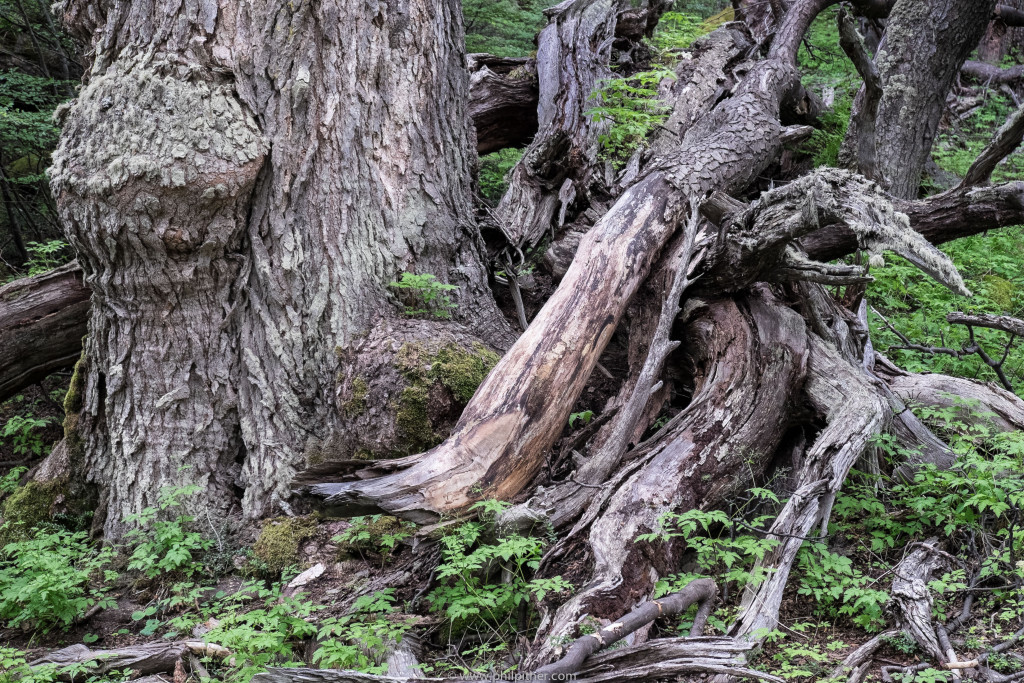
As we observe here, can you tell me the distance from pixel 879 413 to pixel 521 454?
75.6 inches

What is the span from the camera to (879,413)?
3.71m

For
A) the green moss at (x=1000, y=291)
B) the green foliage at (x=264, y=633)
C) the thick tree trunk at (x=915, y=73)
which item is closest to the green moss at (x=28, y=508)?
the green foliage at (x=264, y=633)

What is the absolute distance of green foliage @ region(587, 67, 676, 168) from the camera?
20.1 ft

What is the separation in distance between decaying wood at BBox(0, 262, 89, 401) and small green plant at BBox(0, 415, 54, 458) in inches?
11.3

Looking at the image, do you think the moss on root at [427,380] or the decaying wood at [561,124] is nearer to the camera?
the moss on root at [427,380]

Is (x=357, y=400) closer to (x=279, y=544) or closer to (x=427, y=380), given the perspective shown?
(x=427, y=380)

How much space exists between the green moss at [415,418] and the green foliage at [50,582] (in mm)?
1721

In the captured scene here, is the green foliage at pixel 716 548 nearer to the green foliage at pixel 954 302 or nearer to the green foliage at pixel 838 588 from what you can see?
the green foliage at pixel 838 588

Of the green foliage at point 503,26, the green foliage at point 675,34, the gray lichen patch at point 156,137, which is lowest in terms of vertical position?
the gray lichen patch at point 156,137

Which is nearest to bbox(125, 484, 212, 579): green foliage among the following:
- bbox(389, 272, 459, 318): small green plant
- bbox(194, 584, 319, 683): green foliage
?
bbox(194, 584, 319, 683): green foliage

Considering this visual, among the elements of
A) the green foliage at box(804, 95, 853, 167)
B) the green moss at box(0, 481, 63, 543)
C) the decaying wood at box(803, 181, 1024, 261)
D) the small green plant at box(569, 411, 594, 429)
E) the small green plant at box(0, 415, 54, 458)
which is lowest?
the small green plant at box(569, 411, 594, 429)

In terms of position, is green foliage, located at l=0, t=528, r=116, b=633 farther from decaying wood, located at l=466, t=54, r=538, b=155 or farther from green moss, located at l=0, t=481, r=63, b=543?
decaying wood, located at l=466, t=54, r=538, b=155

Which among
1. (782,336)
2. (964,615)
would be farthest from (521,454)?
(964,615)

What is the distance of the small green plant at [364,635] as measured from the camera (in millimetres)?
2822
